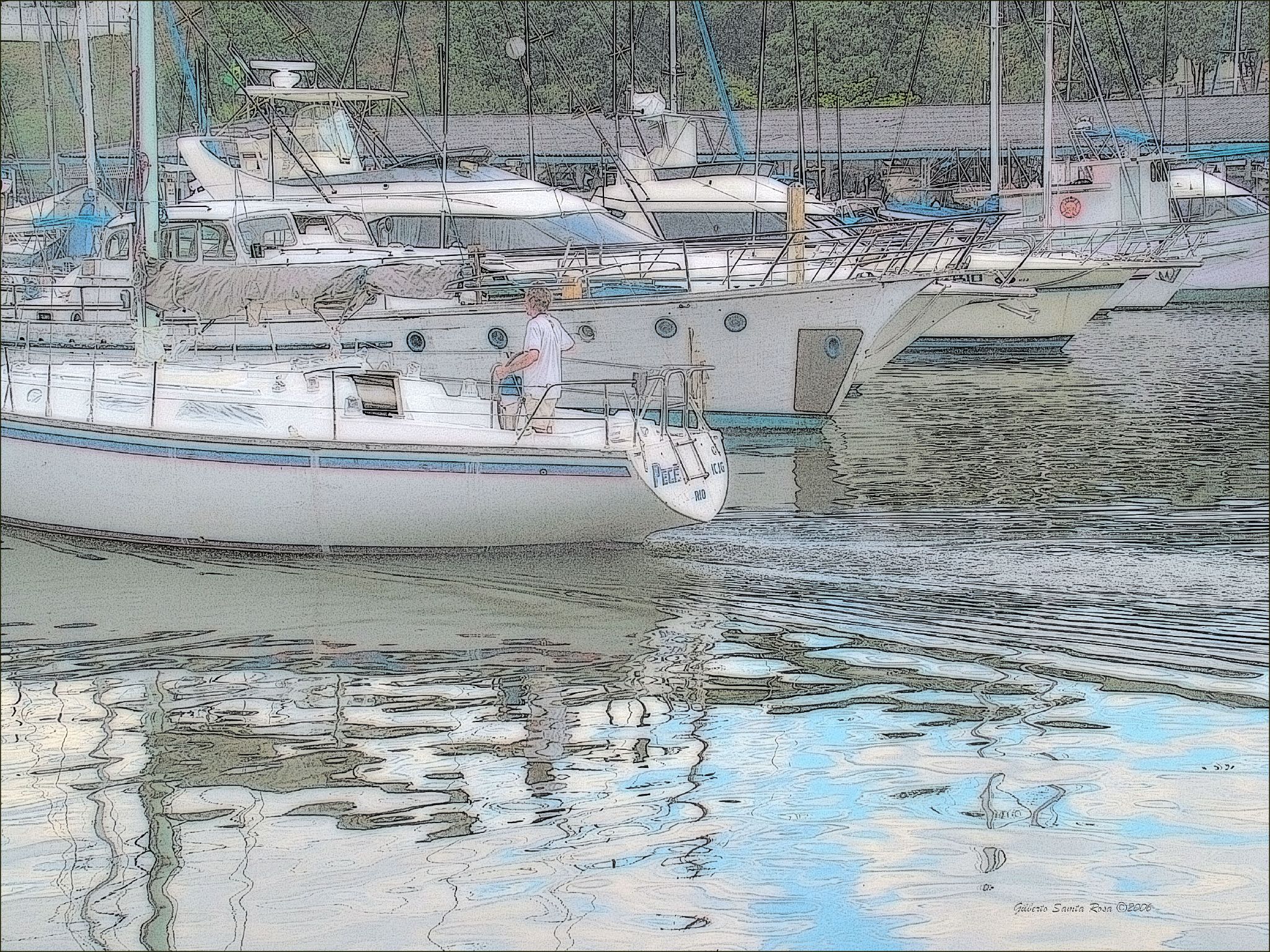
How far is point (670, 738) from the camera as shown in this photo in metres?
9.12

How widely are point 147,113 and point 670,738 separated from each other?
27.2ft

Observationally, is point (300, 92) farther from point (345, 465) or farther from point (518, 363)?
point (345, 465)

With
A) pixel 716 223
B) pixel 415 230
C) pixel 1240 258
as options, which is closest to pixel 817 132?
pixel 716 223

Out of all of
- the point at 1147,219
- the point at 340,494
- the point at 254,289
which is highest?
the point at 1147,219

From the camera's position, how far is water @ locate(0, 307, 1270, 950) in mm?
6918

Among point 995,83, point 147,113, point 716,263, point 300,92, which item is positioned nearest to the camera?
point 147,113

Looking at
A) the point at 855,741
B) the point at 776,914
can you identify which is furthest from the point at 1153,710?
the point at 776,914

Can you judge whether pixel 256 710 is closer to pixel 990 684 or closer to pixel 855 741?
pixel 855 741

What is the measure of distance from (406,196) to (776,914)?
16.7 metres

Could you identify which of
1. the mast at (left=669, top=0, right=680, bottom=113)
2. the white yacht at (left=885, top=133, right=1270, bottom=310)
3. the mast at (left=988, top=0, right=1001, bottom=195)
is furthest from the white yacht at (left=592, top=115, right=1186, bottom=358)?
the white yacht at (left=885, top=133, right=1270, bottom=310)

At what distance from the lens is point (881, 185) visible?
1965 inches

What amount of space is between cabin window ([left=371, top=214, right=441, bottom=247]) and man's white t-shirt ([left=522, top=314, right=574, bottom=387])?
8960mm

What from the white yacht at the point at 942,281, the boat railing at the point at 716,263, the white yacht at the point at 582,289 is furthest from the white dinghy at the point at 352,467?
the white yacht at the point at 942,281

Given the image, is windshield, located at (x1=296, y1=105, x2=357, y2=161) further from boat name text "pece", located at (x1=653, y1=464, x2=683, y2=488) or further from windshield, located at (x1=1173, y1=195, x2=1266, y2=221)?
windshield, located at (x1=1173, y1=195, x2=1266, y2=221)
